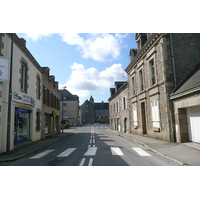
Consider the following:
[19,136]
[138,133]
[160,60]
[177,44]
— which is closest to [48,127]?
[19,136]

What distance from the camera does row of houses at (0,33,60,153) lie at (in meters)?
8.88

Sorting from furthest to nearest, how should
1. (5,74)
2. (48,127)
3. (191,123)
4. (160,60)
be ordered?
(48,127) < (160,60) < (191,123) < (5,74)

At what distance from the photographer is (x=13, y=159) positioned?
24.4 ft

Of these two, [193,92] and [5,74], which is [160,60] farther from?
[5,74]

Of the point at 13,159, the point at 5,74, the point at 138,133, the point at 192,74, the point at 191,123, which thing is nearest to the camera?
the point at 13,159

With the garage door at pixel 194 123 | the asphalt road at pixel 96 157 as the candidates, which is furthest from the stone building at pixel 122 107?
the asphalt road at pixel 96 157

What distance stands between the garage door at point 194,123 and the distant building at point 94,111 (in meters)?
87.0

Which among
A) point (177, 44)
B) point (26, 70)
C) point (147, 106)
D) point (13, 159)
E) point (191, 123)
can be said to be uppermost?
point (177, 44)

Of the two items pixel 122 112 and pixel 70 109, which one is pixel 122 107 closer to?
pixel 122 112

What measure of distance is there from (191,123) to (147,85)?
5586 millimetres

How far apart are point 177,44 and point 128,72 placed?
370 inches

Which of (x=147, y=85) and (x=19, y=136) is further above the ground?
(x=147, y=85)

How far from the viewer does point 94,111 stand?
105 m

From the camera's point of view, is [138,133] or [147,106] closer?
[147,106]
